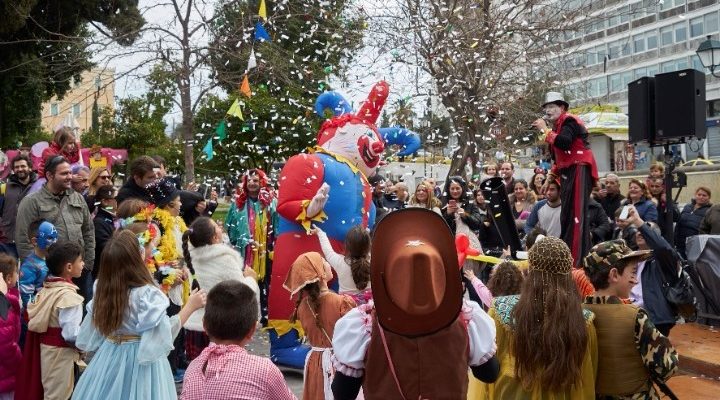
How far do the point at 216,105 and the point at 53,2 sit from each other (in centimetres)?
431

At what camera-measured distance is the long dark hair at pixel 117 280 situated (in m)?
4.34

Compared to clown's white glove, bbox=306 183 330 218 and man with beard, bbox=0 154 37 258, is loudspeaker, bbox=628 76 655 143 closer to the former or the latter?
clown's white glove, bbox=306 183 330 218

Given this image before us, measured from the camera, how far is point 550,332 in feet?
11.5

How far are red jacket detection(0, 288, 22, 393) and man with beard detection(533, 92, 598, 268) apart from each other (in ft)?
15.8

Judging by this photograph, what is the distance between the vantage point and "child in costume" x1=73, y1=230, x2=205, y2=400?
4.34m

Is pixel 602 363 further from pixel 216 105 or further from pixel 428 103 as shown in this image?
pixel 216 105

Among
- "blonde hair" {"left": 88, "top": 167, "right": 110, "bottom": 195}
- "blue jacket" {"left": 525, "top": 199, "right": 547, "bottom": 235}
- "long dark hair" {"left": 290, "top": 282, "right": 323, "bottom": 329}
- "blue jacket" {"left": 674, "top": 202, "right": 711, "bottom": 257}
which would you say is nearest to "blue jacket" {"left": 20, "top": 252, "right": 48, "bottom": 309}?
"blonde hair" {"left": 88, "top": 167, "right": 110, "bottom": 195}

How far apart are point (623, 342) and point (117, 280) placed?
2778mm

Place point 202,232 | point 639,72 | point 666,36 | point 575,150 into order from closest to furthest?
point 202,232
point 575,150
point 666,36
point 639,72

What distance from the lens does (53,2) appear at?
1730cm

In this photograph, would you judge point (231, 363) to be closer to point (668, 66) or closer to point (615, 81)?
point (668, 66)

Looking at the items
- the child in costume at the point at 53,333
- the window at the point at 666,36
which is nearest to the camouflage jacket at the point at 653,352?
the child in costume at the point at 53,333

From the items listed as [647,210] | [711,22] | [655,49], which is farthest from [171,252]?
[655,49]

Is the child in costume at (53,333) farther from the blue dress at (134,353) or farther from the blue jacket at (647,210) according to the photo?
the blue jacket at (647,210)
